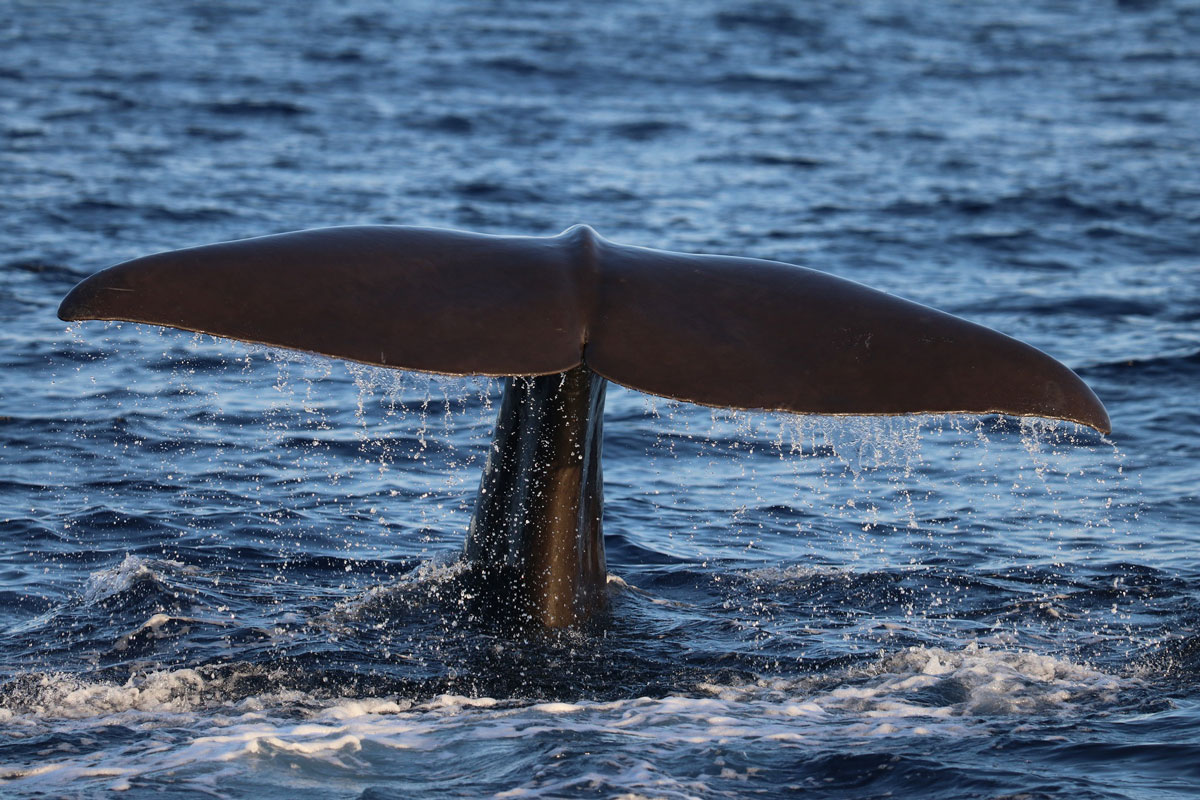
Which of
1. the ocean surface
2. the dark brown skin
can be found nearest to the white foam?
the ocean surface

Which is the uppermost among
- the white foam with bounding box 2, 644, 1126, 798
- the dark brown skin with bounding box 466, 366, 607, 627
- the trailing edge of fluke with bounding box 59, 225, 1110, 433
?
the trailing edge of fluke with bounding box 59, 225, 1110, 433

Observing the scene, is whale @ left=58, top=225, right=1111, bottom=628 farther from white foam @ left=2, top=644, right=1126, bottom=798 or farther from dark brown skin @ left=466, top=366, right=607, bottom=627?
white foam @ left=2, top=644, right=1126, bottom=798

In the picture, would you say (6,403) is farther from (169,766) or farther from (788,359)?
(788,359)

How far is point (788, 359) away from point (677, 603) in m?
2.51

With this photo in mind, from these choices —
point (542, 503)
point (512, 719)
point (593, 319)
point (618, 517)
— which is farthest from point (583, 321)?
point (618, 517)

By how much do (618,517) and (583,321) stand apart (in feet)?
13.5

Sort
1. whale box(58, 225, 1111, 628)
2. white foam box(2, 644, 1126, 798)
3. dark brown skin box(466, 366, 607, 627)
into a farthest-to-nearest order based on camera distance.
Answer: dark brown skin box(466, 366, 607, 627) → white foam box(2, 644, 1126, 798) → whale box(58, 225, 1111, 628)

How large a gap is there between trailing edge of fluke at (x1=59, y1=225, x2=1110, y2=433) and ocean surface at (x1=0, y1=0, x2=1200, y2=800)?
30 centimetres

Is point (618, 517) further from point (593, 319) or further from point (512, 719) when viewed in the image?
point (593, 319)

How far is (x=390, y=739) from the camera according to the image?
5.55 m

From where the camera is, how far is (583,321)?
17.3 ft

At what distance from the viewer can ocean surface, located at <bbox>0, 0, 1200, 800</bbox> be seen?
219 inches

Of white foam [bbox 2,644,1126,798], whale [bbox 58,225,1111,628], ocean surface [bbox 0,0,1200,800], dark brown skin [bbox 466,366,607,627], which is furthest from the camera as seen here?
dark brown skin [bbox 466,366,607,627]

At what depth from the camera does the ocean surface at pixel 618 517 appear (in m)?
5.56
